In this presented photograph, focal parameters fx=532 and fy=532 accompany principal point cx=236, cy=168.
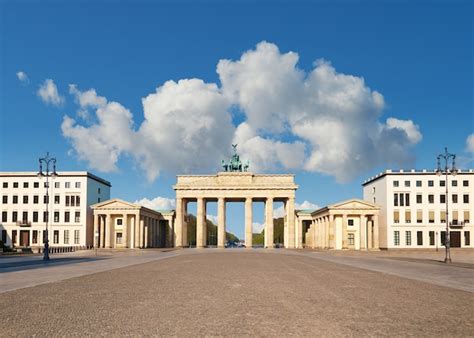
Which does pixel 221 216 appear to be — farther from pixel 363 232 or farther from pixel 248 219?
pixel 363 232

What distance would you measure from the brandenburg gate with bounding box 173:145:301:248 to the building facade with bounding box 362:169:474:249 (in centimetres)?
2173

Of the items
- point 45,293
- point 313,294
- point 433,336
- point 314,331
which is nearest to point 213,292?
point 313,294

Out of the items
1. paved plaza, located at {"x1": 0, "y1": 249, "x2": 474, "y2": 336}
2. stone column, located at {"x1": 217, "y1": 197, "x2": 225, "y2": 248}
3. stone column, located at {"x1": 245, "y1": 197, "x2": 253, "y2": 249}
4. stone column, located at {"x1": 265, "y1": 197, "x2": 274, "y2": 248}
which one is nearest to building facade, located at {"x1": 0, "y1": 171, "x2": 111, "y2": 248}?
stone column, located at {"x1": 217, "y1": 197, "x2": 225, "y2": 248}

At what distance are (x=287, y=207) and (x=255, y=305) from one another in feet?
351

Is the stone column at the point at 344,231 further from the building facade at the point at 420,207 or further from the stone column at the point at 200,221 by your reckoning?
the stone column at the point at 200,221

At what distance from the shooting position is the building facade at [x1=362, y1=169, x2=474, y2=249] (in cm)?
11444

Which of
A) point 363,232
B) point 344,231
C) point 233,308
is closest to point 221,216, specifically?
point 344,231

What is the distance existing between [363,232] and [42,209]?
70622 millimetres

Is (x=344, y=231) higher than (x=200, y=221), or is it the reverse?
(x=200, y=221)

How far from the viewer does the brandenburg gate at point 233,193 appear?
122000 mm

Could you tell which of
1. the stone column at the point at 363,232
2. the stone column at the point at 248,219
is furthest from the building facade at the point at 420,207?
the stone column at the point at 248,219

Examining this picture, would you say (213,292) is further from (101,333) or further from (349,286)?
(101,333)

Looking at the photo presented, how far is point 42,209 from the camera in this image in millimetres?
115688

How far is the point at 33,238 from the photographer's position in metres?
116
